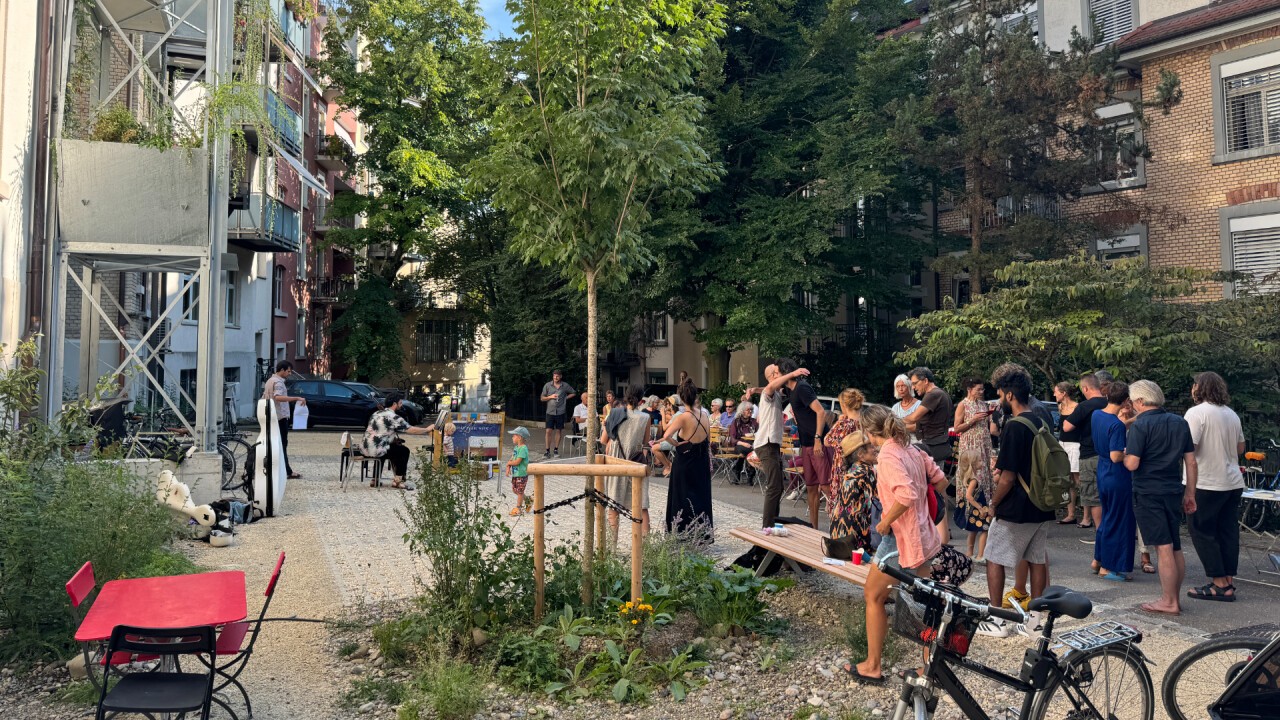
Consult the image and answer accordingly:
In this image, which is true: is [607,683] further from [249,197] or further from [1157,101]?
[249,197]

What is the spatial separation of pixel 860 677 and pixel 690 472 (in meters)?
3.81

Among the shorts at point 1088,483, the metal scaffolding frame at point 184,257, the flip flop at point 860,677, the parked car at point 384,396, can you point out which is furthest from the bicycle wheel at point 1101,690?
the parked car at point 384,396

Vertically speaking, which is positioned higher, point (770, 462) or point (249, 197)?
point (249, 197)

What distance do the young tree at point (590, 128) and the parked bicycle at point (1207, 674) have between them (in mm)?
3724

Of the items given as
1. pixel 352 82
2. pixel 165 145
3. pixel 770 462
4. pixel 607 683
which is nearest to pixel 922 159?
pixel 770 462

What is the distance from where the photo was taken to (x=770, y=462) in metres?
9.52

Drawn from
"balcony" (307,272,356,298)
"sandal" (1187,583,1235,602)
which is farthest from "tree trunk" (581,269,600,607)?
"balcony" (307,272,356,298)

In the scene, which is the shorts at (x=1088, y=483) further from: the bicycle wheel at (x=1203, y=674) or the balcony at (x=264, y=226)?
the balcony at (x=264, y=226)

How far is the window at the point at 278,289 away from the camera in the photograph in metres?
33.1

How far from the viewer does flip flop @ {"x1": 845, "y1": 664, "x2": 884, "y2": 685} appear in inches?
215

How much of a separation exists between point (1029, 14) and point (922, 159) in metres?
6.53

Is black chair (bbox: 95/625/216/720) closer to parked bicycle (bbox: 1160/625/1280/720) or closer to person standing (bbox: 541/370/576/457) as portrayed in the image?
parked bicycle (bbox: 1160/625/1280/720)

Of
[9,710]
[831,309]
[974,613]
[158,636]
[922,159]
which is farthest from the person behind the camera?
[831,309]

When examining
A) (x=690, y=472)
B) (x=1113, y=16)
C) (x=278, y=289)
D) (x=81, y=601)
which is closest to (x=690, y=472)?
(x=690, y=472)
